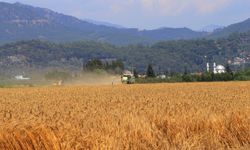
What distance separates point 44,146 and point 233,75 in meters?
78.5

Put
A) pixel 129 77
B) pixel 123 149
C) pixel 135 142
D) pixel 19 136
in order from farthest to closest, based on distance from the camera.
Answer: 1. pixel 129 77
2. pixel 135 142
3. pixel 123 149
4. pixel 19 136

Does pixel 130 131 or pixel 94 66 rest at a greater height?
pixel 130 131

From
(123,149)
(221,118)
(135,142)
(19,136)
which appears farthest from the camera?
(221,118)

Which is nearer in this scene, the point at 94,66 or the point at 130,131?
the point at 130,131

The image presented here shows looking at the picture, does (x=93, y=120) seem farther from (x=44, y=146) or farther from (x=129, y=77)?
(x=129, y=77)

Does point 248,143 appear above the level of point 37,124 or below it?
below

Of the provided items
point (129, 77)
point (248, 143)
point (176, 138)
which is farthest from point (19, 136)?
point (129, 77)

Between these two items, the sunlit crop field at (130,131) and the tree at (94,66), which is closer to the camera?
the sunlit crop field at (130,131)

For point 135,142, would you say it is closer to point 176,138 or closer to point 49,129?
point 176,138

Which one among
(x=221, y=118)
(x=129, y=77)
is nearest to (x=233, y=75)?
(x=129, y=77)

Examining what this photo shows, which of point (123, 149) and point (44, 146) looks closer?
point (44, 146)

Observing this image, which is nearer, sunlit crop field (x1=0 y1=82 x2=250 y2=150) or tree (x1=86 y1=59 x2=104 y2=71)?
sunlit crop field (x1=0 y1=82 x2=250 y2=150)

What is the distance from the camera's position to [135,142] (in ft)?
35.9

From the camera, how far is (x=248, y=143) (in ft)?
40.7
